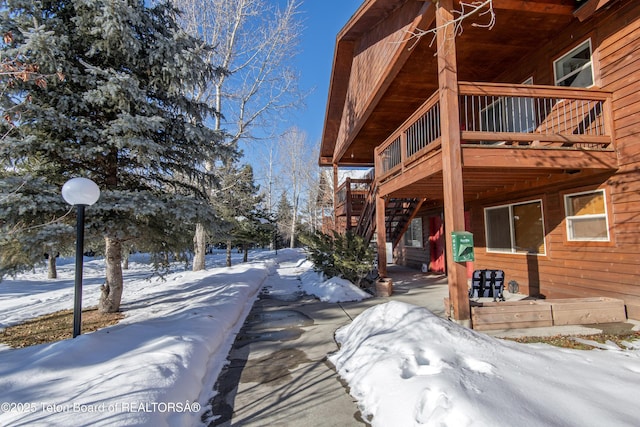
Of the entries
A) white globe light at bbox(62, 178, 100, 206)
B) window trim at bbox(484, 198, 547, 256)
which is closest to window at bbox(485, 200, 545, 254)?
window trim at bbox(484, 198, 547, 256)

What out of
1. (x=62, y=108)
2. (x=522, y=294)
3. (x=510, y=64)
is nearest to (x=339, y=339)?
(x=522, y=294)

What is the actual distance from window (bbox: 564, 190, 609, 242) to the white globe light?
790 centimetres

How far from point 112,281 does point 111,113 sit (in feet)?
10.8

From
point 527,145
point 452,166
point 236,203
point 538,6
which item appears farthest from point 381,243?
point 236,203

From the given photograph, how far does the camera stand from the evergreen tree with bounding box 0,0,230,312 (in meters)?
4.83

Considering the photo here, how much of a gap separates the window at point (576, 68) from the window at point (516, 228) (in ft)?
7.90

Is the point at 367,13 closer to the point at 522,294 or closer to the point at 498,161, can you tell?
the point at 498,161

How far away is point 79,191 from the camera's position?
393 cm

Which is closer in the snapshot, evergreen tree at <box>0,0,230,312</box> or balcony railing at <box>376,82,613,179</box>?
evergreen tree at <box>0,0,230,312</box>

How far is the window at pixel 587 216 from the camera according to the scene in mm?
5344

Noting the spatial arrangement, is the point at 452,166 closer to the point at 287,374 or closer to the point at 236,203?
the point at 287,374

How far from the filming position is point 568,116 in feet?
19.6

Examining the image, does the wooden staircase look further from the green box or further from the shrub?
the green box

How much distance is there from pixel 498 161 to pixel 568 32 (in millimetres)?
3542
